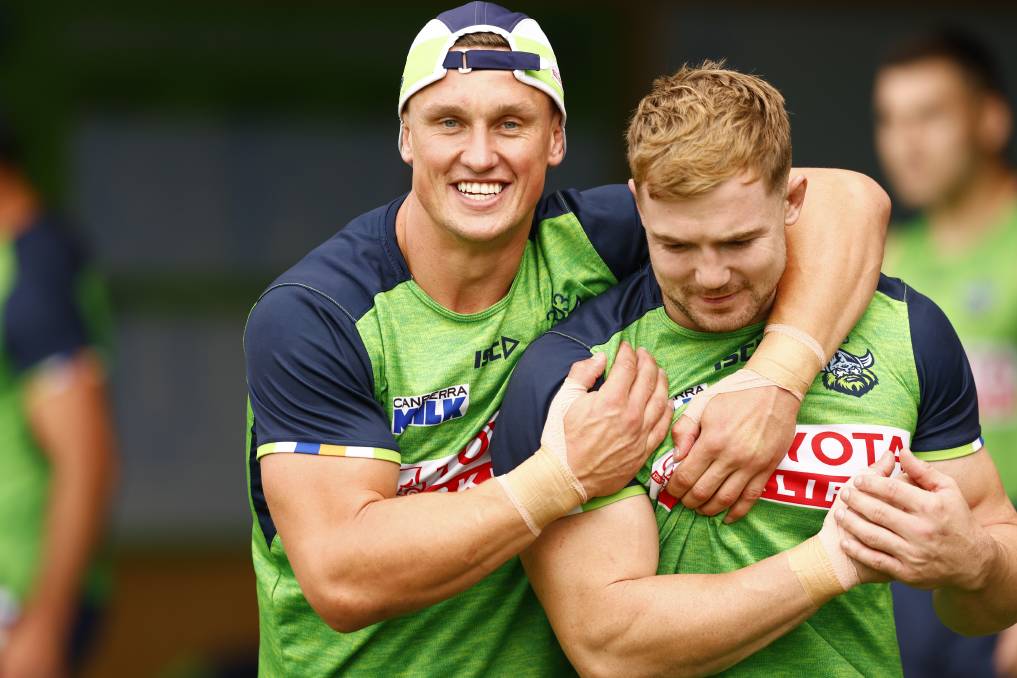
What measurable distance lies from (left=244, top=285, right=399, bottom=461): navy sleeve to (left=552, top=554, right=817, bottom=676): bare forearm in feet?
1.71

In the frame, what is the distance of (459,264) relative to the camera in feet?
10.0

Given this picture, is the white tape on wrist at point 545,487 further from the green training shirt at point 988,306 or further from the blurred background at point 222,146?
the blurred background at point 222,146

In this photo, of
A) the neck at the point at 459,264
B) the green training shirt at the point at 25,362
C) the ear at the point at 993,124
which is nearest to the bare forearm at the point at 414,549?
the neck at the point at 459,264

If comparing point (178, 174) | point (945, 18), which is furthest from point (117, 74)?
point (945, 18)

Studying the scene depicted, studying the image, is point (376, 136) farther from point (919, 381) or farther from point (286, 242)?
point (919, 381)

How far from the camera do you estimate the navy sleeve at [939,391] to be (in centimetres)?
290

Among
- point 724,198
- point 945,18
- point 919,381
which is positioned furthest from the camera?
point 945,18

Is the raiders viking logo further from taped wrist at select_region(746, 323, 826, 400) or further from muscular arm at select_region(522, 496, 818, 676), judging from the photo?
muscular arm at select_region(522, 496, 818, 676)

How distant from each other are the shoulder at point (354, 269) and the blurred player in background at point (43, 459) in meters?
1.97

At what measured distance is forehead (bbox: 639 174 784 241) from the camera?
2.72m

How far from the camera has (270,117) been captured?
7109 mm

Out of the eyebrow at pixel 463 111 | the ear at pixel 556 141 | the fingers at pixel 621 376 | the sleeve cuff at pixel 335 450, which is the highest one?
the eyebrow at pixel 463 111

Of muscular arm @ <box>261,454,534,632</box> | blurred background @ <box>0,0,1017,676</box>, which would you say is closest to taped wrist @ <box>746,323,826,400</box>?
muscular arm @ <box>261,454,534,632</box>

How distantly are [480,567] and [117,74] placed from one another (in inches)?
187
